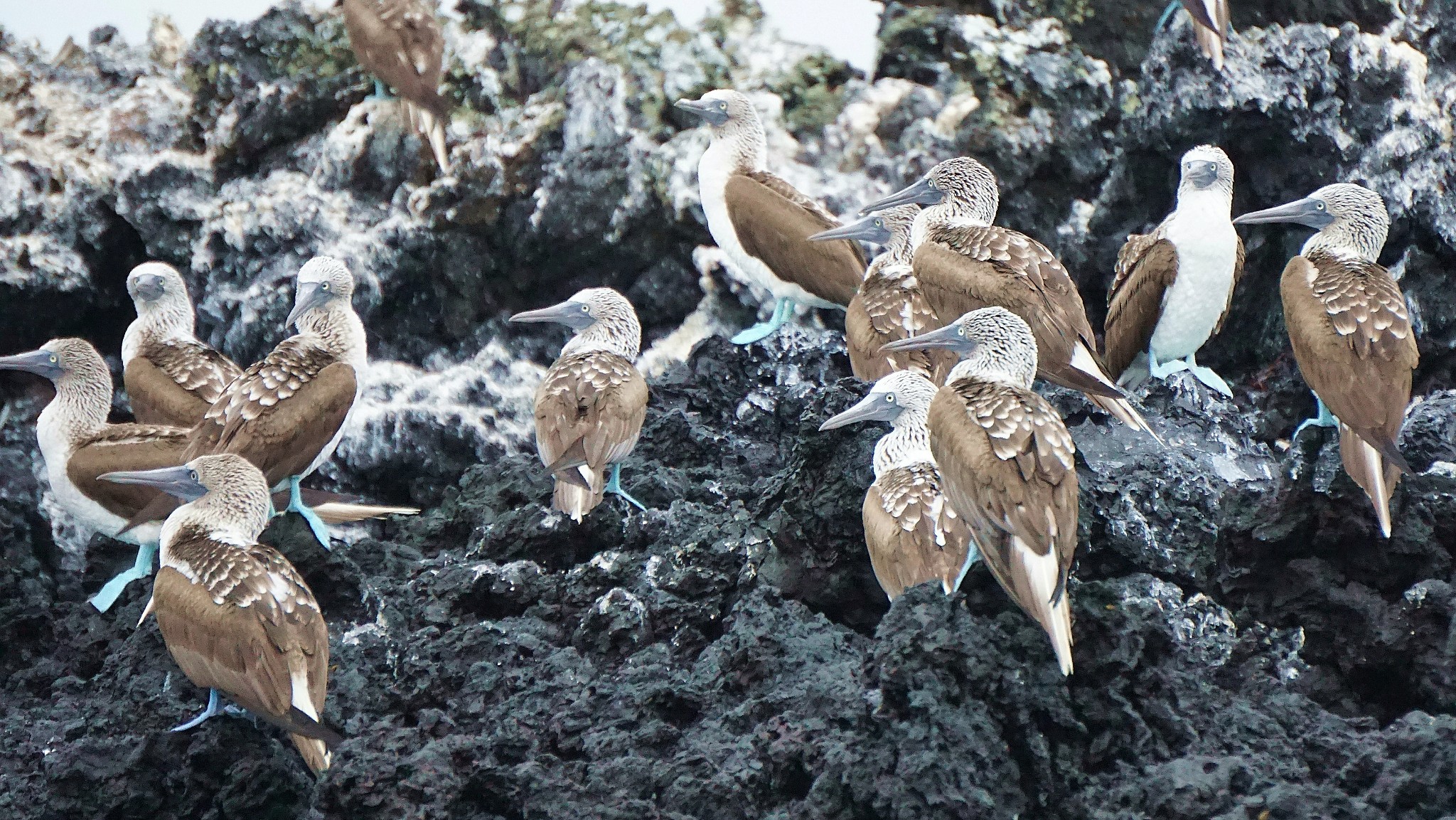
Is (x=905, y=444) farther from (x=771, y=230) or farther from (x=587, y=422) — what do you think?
(x=771, y=230)

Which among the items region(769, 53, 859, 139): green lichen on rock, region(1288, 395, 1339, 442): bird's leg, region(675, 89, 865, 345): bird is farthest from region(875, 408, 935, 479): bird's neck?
Answer: region(769, 53, 859, 139): green lichen on rock

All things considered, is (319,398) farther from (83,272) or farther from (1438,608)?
(1438,608)

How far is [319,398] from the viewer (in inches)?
313

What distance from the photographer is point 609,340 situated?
8.80 metres

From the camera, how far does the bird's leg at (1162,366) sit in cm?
841

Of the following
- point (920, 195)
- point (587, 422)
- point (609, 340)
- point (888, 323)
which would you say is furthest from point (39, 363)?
point (920, 195)

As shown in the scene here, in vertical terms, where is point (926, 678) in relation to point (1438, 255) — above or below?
above

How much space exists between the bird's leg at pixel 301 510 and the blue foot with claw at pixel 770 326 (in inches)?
94.2

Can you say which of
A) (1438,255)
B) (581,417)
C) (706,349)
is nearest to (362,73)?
(706,349)

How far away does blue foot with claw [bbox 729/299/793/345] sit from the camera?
9.10 m

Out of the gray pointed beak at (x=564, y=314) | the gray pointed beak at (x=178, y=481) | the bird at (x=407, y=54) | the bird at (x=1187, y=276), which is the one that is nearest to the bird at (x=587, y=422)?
the gray pointed beak at (x=564, y=314)

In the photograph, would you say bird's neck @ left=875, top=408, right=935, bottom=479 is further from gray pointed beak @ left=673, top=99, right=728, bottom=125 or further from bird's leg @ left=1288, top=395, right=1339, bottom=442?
gray pointed beak @ left=673, top=99, right=728, bottom=125

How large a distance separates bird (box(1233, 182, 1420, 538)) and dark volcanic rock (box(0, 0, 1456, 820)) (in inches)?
7.0

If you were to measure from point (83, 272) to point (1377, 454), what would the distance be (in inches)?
309
